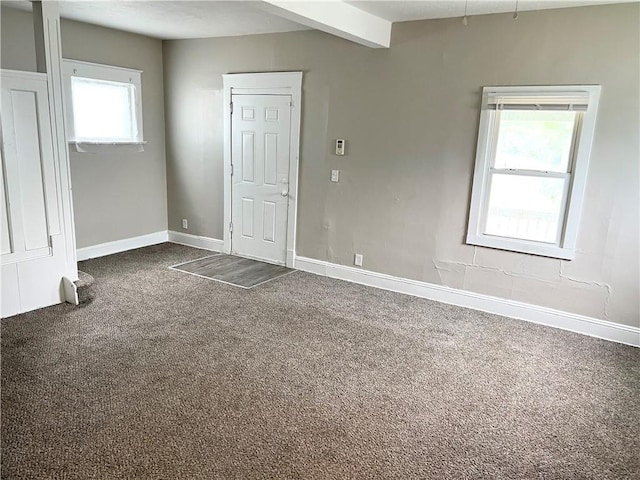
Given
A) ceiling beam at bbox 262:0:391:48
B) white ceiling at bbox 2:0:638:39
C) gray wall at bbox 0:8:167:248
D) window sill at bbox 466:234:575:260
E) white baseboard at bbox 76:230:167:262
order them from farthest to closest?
white baseboard at bbox 76:230:167:262, gray wall at bbox 0:8:167:248, window sill at bbox 466:234:575:260, white ceiling at bbox 2:0:638:39, ceiling beam at bbox 262:0:391:48

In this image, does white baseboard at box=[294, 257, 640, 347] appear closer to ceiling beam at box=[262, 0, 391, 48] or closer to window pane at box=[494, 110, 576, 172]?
window pane at box=[494, 110, 576, 172]

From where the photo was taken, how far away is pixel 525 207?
3988mm

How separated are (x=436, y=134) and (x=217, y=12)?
7.41ft

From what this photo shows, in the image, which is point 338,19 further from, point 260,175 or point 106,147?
point 106,147

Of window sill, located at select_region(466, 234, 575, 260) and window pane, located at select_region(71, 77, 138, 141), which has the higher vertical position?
window pane, located at select_region(71, 77, 138, 141)

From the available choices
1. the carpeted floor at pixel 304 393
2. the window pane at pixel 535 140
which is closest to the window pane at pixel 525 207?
the window pane at pixel 535 140

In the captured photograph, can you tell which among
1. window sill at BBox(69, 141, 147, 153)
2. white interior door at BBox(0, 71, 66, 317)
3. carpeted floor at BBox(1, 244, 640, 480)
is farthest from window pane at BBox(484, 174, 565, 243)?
window sill at BBox(69, 141, 147, 153)

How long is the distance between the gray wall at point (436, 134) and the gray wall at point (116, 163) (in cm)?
40

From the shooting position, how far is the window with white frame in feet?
16.1

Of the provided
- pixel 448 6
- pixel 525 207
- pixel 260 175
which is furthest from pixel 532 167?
pixel 260 175

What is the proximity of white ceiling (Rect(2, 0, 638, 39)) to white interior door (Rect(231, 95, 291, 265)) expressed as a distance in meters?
0.79

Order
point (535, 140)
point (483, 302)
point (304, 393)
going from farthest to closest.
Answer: point (483, 302), point (535, 140), point (304, 393)

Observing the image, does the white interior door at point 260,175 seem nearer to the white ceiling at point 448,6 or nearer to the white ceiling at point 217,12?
the white ceiling at point 217,12

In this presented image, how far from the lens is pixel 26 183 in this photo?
11.9 ft
